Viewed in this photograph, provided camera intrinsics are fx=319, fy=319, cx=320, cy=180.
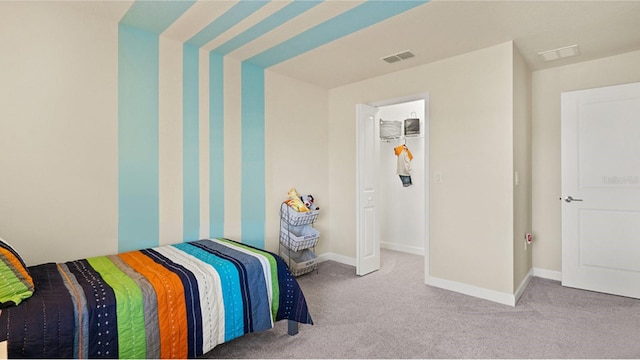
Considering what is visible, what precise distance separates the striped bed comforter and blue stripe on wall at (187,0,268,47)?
5.92 feet

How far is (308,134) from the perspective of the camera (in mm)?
4078

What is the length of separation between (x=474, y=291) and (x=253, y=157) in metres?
2.62

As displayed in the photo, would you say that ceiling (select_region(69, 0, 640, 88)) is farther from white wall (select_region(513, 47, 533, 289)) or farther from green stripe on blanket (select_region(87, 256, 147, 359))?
green stripe on blanket (select_region(87, 256, 147, 359))

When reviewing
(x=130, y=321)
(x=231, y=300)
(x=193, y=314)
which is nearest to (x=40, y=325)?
(x=130, y=321)

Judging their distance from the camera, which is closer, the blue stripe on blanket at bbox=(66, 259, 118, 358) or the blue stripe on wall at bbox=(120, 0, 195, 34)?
the blue stripe on blanket at bbox=(66, 259, 118, 358)

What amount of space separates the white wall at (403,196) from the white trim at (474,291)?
4.44 feet

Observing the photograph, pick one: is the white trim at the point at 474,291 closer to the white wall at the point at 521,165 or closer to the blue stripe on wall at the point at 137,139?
the white wall at the point at 521,165

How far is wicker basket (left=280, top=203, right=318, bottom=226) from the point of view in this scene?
3.56 metres

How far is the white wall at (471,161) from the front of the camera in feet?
9.55

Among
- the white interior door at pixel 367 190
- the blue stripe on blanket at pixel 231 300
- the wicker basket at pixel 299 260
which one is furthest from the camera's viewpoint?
the white interior door at pixel 367 190

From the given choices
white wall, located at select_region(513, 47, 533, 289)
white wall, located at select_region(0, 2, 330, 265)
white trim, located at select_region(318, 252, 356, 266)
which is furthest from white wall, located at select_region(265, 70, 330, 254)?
white wall, located at select_region(513, 47, 533, 289)

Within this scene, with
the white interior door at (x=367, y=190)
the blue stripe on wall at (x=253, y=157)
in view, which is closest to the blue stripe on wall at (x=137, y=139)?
the blue stripe on wall at (x=253, y=157)

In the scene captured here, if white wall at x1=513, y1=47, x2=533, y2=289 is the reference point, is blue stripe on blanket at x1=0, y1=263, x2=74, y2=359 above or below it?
below

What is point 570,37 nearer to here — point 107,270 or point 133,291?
point 133,291
